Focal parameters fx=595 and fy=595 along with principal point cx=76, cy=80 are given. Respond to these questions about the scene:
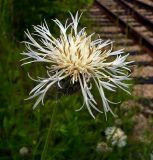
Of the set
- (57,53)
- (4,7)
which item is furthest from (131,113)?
(57,53)

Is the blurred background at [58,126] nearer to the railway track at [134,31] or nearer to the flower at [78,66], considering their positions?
the flower at [78,66]

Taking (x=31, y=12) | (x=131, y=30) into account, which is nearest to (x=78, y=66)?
(x=31, y=12)

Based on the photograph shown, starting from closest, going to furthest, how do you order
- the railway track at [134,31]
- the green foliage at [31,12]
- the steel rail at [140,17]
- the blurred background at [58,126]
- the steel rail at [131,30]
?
the blurred background at [58,126] → the railway track at [134,31] → the green foliage at [31,12] → the steel rail at [131,30] → the steel rail at [140,17]

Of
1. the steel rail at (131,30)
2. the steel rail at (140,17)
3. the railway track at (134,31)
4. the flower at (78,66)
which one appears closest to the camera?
the flower at (78,66)

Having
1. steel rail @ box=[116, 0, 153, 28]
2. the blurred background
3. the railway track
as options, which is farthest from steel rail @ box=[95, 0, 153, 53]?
the blurred background

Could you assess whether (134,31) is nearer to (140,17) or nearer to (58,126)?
(140,17)

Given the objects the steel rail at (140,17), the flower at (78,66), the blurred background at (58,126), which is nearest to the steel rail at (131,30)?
the steel rail at (140,17)

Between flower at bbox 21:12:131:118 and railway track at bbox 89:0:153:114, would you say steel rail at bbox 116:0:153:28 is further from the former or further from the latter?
flower at bbox 21:12:131:118

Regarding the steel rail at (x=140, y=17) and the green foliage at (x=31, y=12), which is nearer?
the green foliage at (x=31, y=12)

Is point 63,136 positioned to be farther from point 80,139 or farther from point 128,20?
point 128,20
